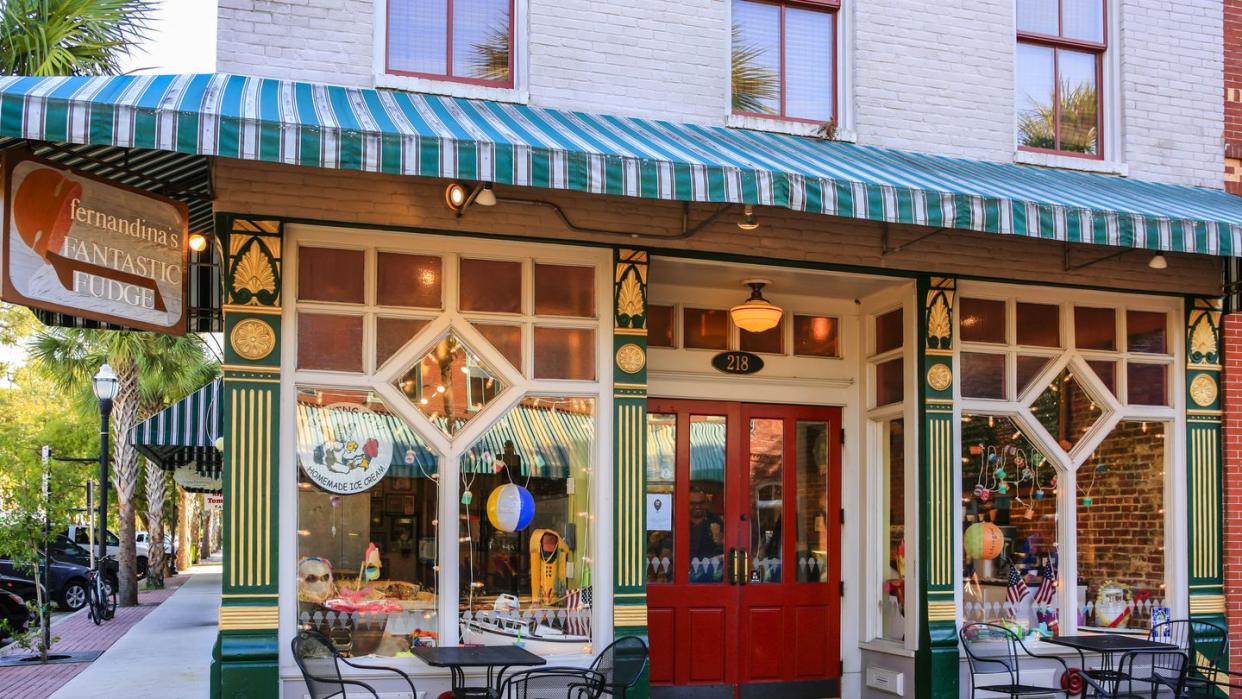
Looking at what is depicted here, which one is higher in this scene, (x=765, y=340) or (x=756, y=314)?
(x=756, y=314)

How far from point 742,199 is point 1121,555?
5.28m

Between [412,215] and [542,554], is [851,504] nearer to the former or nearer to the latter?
[542,554]

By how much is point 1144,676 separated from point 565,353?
5.64m

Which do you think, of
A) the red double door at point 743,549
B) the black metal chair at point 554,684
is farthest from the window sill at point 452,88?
the black metal chair at point 554,684

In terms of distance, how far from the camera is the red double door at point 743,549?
1038 cm

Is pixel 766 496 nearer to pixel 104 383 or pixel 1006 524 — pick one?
pixel 1006 524

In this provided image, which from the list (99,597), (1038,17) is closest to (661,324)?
(1038,17)

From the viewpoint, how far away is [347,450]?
8.56m

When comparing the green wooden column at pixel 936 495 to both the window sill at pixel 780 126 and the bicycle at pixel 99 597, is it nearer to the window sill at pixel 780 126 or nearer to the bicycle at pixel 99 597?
the window sill at pixel 780 126

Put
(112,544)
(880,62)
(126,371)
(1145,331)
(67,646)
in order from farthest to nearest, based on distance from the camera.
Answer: (112,544), (126,371), (67,646), (1145,331), (880,62)

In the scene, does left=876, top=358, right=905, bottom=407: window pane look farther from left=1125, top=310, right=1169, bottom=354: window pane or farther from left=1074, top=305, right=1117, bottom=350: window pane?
left=1125, top=310, right=1169, bottom=354: window pane

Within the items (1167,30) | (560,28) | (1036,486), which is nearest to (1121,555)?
(1036,486)

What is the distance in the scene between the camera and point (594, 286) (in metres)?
9.17

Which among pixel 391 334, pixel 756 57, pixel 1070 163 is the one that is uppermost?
pixel 756 57
